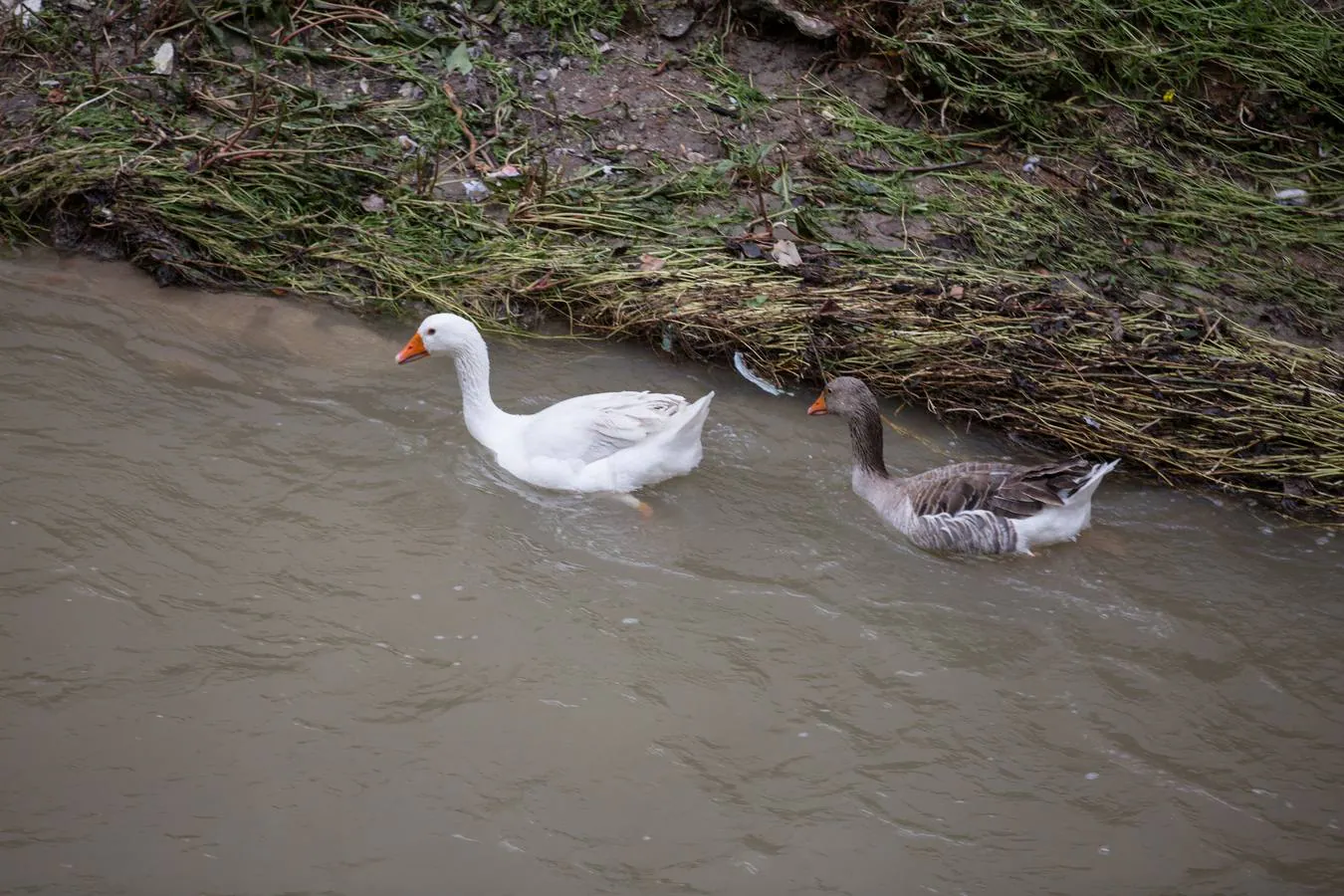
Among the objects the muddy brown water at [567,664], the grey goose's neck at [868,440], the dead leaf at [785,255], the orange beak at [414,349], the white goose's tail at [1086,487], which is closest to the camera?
the muddy brown water at [567,664]

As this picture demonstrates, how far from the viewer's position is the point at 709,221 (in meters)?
7.71

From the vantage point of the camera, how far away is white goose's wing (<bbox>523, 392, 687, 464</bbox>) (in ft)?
19.7

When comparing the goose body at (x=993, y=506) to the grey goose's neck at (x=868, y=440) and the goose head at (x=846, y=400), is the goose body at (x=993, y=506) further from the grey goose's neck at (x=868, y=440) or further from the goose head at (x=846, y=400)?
the goose head at (x=846, y=400)

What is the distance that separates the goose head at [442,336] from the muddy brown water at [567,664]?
0.41 m

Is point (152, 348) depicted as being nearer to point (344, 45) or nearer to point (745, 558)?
point (344, 45)

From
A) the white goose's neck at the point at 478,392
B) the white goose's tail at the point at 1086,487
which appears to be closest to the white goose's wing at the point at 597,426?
the white goose's neck at the point at 478,392

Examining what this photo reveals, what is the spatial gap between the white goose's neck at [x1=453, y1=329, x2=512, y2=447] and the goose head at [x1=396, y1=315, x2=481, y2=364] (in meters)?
0.03

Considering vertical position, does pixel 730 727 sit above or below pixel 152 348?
below

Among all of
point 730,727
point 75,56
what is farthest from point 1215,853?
point 75,56

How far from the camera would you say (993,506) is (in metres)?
5.91

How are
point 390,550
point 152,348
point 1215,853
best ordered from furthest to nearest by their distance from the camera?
point 152,348 < point 390,550 < point 1215,853

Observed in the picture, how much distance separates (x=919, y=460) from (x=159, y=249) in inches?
193

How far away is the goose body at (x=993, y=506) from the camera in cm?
587

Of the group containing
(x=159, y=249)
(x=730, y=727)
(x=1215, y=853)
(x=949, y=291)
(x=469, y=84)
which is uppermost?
(x=469, y=84)
